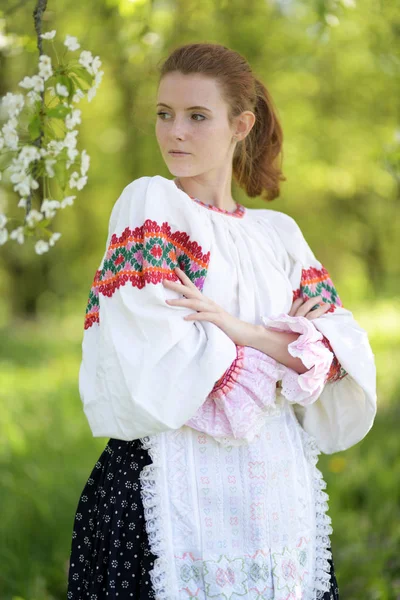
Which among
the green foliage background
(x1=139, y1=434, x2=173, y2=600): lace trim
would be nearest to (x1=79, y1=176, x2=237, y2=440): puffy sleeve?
(x1=139, y1=434, x2=173, y2=600): lace trim

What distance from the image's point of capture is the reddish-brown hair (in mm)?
2195

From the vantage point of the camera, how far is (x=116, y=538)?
203 cm

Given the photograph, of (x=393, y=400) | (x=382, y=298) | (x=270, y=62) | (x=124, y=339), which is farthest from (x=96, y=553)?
(x=382, y=298)

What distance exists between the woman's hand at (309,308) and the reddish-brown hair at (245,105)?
1.61 ft

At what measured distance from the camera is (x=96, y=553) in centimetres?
212

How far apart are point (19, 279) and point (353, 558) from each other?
9324 millimetres

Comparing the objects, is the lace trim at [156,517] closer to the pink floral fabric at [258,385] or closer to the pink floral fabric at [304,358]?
the pink floral fabric at [258,385]

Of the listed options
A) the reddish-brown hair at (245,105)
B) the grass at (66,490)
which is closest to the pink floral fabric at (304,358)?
the reddish-brown hair at (245,105)

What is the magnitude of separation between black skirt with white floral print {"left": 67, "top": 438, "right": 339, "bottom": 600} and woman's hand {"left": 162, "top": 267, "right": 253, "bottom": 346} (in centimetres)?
39

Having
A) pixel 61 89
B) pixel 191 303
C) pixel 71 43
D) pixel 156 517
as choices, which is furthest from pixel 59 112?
pixel 156 517

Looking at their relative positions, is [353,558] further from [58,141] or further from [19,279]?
[19,279]

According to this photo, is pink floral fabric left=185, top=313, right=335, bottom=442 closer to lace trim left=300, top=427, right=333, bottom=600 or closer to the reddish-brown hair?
lace trim left=300, top=427, right=333, bottom=600

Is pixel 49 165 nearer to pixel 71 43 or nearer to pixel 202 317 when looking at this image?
pixel 71 43

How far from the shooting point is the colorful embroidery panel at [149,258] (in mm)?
1985
